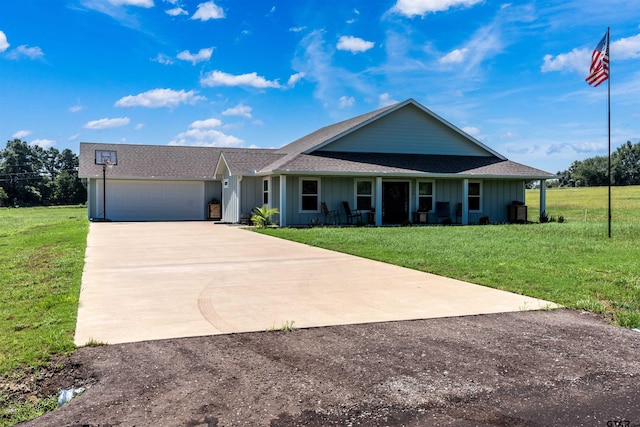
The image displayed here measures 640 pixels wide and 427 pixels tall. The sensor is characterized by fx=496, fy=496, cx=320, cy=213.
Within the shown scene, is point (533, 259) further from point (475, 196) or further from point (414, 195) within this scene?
point (475, 196)

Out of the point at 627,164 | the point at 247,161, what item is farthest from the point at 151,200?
the point at 627,164

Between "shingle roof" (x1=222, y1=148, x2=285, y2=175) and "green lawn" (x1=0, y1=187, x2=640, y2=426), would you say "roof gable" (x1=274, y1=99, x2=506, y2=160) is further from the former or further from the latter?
"green lawn" (x1=0, y1=187, x2=640, y2=426)

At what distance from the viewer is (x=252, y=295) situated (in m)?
6.80

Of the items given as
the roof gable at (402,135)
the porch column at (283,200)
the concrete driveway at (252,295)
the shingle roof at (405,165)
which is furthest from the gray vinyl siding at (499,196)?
the concrete driveway at (252,295)

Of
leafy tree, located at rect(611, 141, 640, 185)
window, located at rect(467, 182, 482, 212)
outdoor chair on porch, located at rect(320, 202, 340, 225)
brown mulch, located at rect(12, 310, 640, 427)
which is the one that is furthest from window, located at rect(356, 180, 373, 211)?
leafy tree, located at rect(611, 141, 640, 185)

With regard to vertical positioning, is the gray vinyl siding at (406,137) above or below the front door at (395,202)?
above

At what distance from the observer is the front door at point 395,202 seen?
72.7 ft

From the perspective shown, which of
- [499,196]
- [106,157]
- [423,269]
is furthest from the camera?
[106,157]

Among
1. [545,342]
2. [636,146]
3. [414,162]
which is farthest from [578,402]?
[636,146]

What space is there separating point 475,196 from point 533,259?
1356 cm

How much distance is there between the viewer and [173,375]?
3.81 metres

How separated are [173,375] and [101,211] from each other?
2541cm

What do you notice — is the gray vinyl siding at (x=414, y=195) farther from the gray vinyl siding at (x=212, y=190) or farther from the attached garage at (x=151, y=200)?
the attached garage at (x=151, y=200)

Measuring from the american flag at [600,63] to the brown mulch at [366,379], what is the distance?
39.5ft
